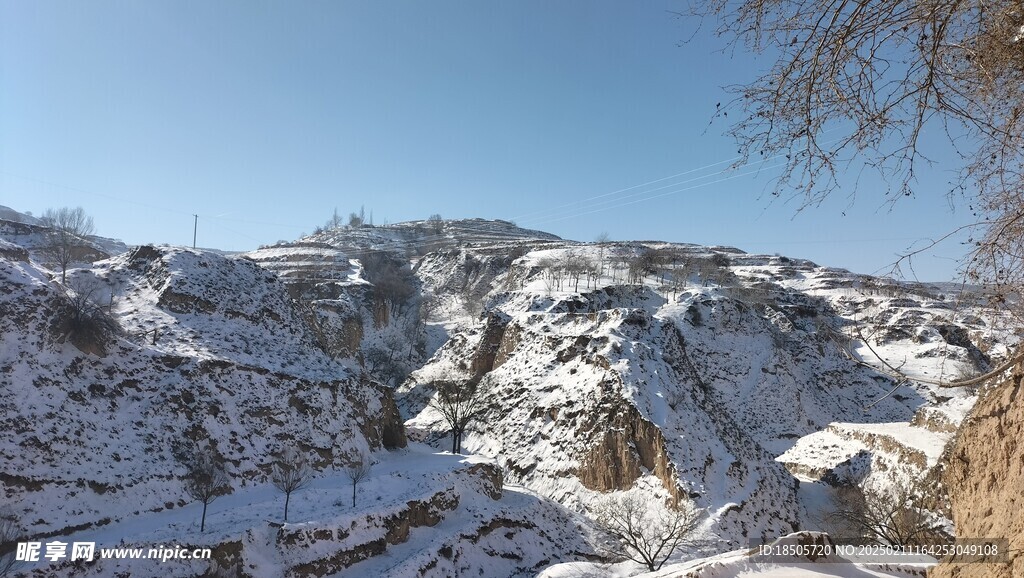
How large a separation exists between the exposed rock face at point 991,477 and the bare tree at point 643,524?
49.4 feet

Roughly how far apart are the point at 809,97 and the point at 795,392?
1768 inches

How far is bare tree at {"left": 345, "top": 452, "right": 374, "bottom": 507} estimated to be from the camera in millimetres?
19719

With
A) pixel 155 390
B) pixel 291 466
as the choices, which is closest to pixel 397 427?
pixel 291 466

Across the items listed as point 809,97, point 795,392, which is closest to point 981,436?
point 809,97

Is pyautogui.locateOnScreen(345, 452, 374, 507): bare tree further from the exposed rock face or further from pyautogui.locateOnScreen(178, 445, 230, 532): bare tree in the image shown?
the exposed rock face

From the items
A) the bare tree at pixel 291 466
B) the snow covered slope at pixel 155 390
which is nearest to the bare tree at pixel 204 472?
the snow covered slope at pixel 155 390

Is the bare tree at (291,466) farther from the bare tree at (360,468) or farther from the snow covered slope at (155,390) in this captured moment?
the bare tree at (360,468)

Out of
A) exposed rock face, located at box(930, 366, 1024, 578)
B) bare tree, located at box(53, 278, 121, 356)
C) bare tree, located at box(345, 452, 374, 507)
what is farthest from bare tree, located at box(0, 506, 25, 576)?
exposed rock face, located at box(930, 366, 1024, 578)

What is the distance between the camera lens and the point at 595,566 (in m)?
16.9

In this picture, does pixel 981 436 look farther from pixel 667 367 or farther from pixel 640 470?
pixel 667 367

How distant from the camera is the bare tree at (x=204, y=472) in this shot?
16.4 meters

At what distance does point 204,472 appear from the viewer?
17.2 m

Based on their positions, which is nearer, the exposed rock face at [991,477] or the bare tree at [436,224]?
the exposed rock face at [991,477]

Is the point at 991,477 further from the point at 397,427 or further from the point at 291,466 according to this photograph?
the point at 397,427
